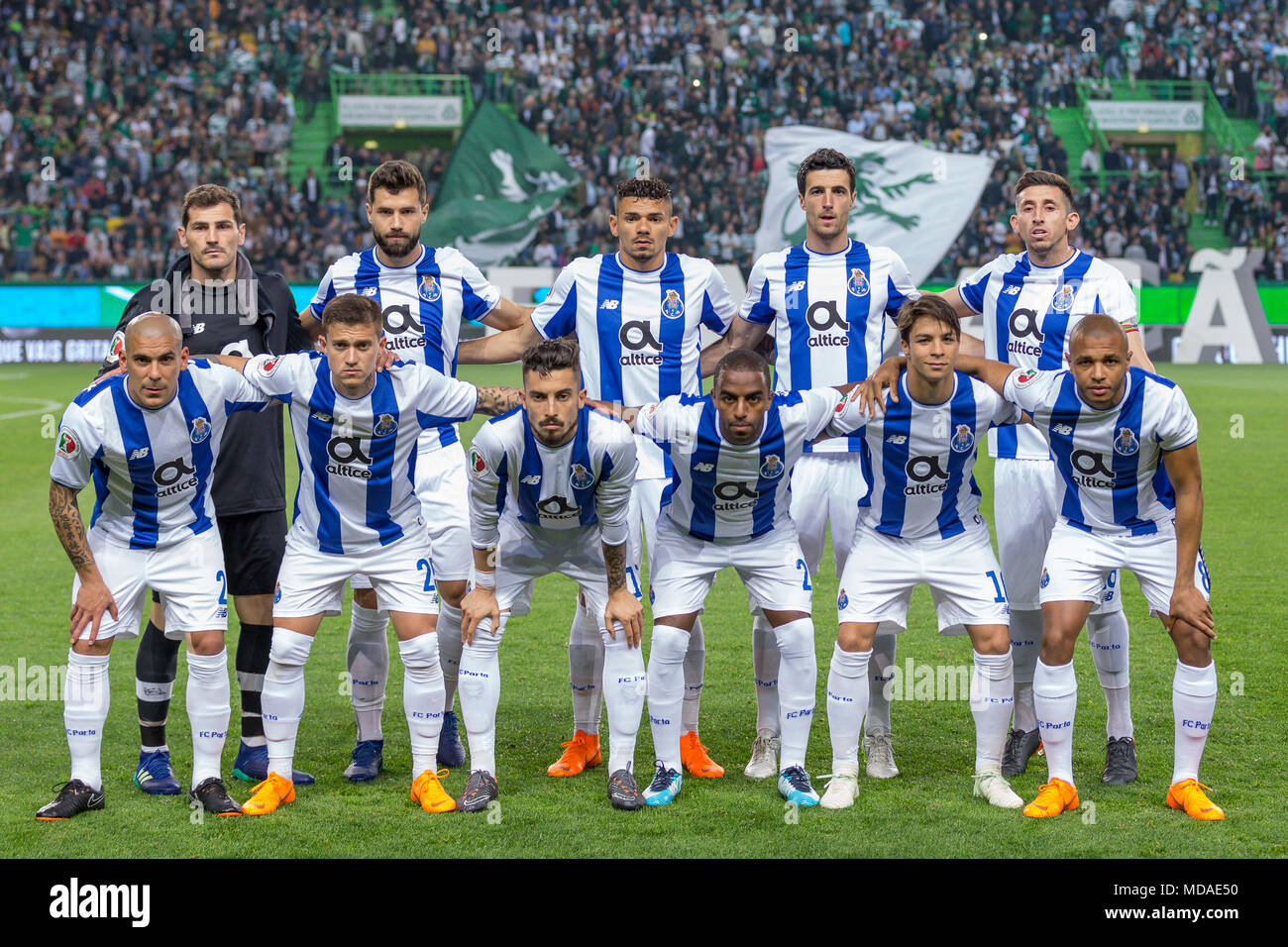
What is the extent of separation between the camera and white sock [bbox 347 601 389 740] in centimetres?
557

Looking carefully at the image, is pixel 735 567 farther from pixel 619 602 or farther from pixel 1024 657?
pixel 1024 657

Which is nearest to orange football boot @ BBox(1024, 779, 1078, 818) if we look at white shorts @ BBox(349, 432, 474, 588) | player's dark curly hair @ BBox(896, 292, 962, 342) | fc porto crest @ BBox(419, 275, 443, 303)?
player's dark curly hair @ BBox(896, 292, 962, 342)

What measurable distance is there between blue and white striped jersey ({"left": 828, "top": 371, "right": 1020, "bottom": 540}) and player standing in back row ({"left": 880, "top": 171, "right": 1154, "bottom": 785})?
378 mm

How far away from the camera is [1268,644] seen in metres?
7.33

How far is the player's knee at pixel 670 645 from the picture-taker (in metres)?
5.22

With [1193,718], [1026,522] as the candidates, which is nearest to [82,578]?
[1026,522]

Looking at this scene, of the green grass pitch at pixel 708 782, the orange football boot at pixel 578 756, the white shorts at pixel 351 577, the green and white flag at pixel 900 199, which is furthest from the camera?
the green and white flag at pixel 900 199

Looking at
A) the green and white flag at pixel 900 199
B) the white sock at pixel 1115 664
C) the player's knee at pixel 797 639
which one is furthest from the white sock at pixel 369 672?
the green and white flag at pixel 900 199

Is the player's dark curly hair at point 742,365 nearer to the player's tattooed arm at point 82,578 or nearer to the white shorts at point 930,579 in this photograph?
the white shorts at point 930,579

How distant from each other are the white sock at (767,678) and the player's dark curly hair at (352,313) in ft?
6.61

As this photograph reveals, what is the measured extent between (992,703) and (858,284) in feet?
6.02

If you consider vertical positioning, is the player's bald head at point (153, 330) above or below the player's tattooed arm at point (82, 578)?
above

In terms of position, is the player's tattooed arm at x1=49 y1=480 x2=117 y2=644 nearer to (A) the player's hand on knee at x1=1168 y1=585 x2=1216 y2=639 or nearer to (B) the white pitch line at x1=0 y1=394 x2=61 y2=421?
(A) the player's hand on knee at x1=1168 y1=585 x2=1216 y2=639

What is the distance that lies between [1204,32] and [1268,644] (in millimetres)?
27904
